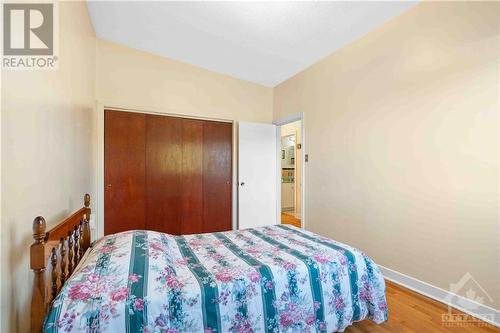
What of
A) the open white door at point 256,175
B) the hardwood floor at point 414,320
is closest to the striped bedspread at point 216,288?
the hardwood floor at point 414,320

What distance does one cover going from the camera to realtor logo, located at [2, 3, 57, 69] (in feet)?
3.18

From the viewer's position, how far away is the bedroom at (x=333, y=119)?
123 centimetres

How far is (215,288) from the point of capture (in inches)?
47.4

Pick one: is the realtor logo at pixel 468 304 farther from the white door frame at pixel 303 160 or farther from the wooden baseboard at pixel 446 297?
Result: the white door frame at pixel 303 160

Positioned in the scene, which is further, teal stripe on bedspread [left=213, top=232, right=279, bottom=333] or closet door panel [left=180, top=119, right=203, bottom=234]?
closet door panel [left=180, top=119, right=203, bottom=234]

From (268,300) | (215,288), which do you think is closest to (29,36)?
(215,288)

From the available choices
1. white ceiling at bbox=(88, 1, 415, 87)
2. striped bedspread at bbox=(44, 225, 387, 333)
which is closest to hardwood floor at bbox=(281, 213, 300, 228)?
white ceiling at bbox=(88, 1, 415, 87)

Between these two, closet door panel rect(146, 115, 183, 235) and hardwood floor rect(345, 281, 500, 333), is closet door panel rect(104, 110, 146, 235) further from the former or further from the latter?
hardwood floor rect(345, 281, 500, 333)

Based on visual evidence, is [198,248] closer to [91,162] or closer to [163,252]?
[163,252]

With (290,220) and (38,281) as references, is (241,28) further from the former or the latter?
(290,220)

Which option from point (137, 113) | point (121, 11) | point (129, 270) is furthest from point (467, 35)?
point (137, 113)

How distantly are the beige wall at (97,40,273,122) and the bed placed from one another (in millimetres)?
2201

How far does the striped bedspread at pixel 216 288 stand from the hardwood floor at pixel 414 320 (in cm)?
21

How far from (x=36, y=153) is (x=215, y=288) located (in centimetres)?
111
